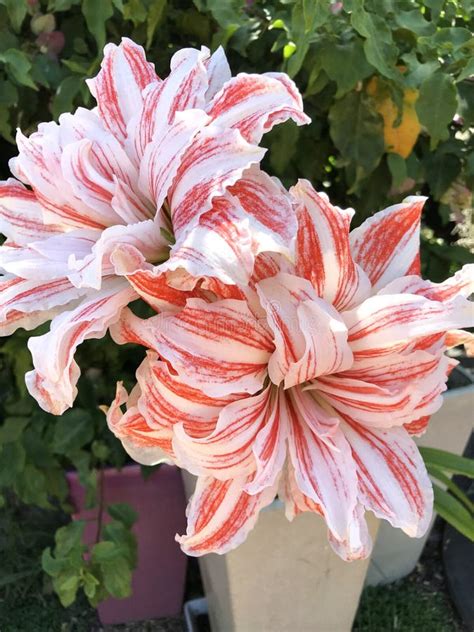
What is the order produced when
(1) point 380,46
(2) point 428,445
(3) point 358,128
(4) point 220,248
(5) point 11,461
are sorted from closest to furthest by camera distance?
(4) point 220,248 < (1) point 380,46 < (3) point 358,128 < (5) point 11,461 < (2) point 428,445

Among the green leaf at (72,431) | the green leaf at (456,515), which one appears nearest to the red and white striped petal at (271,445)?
the green leaf at (456,515)

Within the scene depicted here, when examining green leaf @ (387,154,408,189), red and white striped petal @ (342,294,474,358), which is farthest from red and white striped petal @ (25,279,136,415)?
green leaf @ (387,154,408,189)

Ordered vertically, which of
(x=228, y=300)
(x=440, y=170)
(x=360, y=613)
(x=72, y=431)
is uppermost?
(x=228, y=300)

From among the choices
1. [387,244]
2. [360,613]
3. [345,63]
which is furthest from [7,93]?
[360,613]

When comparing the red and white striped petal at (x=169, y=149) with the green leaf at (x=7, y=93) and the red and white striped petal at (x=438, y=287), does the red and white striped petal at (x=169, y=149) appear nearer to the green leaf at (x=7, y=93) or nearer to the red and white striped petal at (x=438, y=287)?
the red and white striped petal at (x=438, y=287)

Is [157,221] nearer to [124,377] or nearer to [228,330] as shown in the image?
[228,330]

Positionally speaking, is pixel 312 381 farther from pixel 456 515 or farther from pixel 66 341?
pixel 456 515

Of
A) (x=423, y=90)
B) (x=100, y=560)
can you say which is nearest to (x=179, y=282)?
(x=423, y=90)
